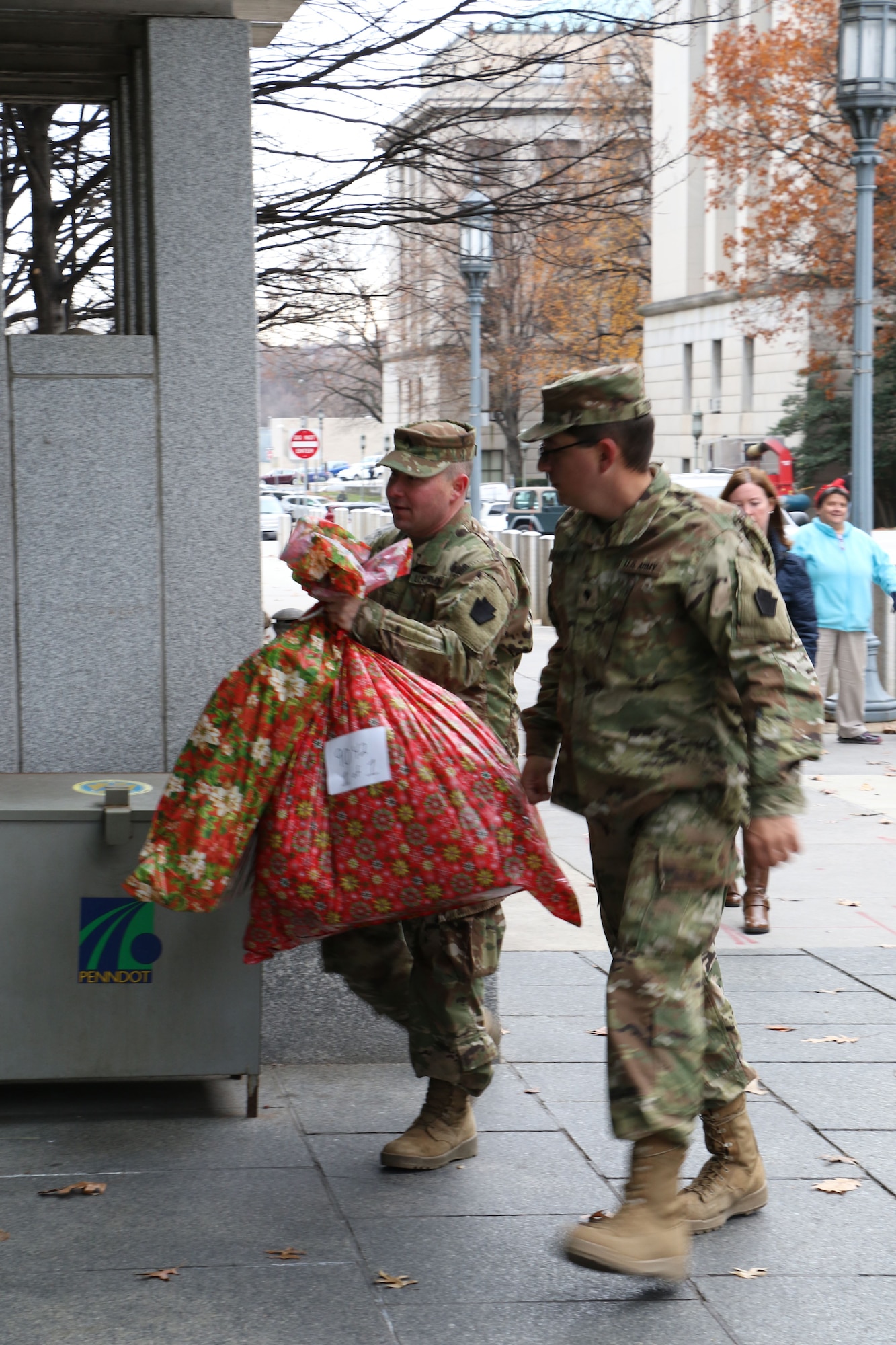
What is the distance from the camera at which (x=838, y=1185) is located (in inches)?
166

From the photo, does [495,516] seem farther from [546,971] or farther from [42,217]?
[546,971]

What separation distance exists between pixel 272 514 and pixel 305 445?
11.9 feet

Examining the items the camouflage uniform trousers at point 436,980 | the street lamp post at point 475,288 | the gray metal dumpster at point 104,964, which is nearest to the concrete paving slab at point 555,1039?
the camouflage uniform trousers at point 436,980

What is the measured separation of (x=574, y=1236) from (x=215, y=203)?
326 centimetres

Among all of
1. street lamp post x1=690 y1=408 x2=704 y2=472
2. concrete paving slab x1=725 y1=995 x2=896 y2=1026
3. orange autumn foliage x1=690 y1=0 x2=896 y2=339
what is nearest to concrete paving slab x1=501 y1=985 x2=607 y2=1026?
concrete paving slab x1=725 y1=995 x2=896 y2=1026

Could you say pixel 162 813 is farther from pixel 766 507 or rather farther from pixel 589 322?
pixel 589 322

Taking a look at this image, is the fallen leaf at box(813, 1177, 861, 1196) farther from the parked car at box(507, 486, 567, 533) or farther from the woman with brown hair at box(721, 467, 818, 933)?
the parked car at box(507, 486, 567, 533)

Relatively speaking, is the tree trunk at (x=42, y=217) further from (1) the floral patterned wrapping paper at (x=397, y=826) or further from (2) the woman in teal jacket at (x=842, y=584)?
(2) the woman in teal jacket at (x=842, y=584)

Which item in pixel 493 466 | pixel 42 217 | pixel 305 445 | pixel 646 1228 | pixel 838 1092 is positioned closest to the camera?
pixel 646 1228

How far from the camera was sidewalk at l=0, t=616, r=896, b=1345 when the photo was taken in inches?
136

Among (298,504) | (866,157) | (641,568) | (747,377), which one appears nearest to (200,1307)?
(641,568)

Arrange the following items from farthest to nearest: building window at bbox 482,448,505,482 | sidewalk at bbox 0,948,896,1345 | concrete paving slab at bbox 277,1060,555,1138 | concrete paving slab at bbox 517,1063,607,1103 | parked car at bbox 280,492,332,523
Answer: building window at bbox 482,448,505,482
parked car at bbox 280,492,332,523
concrete paving slab at bbox 517,1063,607,1103
concrete paving slab at bbox 277,1060,555,1138
sidewalk at bbox 0,948,896,1345

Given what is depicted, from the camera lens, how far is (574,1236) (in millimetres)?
3355

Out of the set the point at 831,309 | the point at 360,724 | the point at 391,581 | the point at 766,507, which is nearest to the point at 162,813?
the point at 360,724
